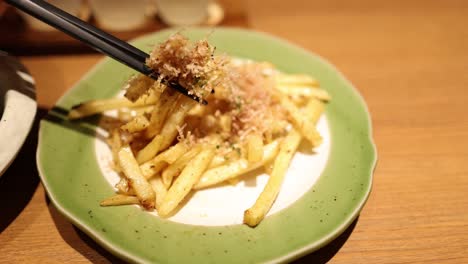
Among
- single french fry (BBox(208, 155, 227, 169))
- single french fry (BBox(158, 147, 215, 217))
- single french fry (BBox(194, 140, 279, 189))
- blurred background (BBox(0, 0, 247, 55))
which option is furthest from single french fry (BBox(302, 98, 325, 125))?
blurred background (BBox(0, 0, 247, 55))

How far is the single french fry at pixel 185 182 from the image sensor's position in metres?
1.68

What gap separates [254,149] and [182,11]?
1.57m

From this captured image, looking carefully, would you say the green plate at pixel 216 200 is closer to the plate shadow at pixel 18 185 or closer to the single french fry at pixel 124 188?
the single french fry at pixel 124 188

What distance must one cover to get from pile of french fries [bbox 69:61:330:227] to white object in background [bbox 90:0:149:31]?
1.05 meters

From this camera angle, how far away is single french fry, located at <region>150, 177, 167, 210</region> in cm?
174

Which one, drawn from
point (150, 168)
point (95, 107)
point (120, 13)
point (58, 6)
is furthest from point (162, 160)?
point (58, 6)

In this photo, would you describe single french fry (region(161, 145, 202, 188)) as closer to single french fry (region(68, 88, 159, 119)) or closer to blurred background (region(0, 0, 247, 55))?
single french fry (region(68, 88, 159, 119))

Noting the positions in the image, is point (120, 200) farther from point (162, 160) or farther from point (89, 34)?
point (89, 34)

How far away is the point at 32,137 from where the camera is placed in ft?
7.10

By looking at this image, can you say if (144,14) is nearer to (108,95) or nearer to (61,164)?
(108,95)

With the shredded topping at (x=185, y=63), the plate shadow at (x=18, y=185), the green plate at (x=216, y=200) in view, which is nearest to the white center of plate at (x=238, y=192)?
the green plate at (x=216, y=200)

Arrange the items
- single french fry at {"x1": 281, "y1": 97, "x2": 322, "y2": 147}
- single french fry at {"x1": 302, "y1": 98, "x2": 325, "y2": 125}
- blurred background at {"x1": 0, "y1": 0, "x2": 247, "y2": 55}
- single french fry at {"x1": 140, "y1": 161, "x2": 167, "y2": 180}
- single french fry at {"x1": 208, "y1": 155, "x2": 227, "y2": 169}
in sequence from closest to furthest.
→ single french fry at {"x1": 140, "y1": 161, "x2": 167, "y2": 180} < single french fry at {"x1": 208, "y1": 155, "x2": 227, "y2": 169} < single french fry at {"x1": 281, "y1": 97, "x2": 322, "y2": 147} < single french fry at {"x1": 302, "y1": 98, "x2": 325, "y2": 125} < blurred background at {"x1": 0, "y1": 0, "x2": 247, "y2": 55}

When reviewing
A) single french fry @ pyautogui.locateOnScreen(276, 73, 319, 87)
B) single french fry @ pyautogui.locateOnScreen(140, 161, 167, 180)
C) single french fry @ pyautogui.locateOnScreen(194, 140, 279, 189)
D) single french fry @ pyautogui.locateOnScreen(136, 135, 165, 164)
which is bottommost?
single french fry @ pyautogui.locateOnScreen(194, 140, 279, 189)

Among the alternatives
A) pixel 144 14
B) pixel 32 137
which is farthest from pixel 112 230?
pixel 144 14
